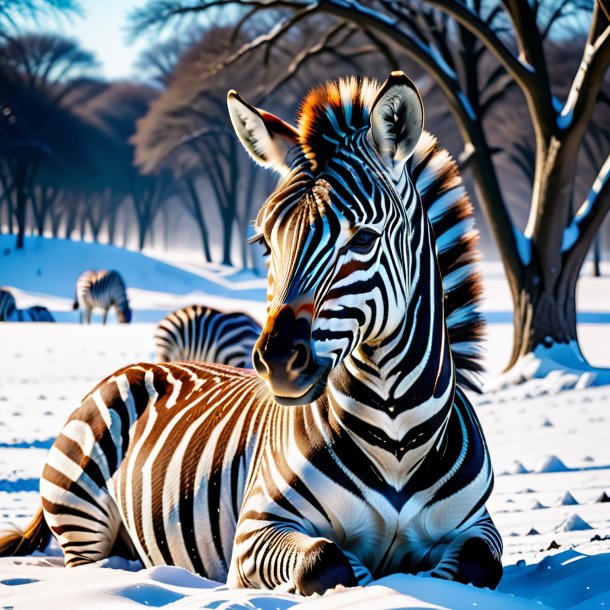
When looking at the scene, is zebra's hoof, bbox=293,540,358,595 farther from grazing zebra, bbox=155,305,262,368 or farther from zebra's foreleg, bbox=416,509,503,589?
grazing zebra, bbox=155,305,262,368

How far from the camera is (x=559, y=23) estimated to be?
17.1 meters

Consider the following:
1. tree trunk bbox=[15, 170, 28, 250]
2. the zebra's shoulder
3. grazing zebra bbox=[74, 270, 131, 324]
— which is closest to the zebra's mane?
the zebra's shoulder

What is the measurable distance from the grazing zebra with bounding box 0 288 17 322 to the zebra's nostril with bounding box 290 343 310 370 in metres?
19.0

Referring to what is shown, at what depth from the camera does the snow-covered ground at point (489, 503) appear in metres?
2.30

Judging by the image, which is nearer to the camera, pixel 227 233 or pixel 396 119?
pixel 396 119

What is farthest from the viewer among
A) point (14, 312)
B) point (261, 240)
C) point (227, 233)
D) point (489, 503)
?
point (227, 233)

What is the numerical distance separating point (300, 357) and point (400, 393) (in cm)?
46

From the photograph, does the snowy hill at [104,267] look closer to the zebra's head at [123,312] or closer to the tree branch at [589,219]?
the zebra's head at [123,312]

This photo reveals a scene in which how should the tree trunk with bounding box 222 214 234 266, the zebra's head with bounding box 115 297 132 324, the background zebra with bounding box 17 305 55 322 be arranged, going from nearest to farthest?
the background zebra with bounding box 17 305 55 322
the zebra's head with bounding box 115 297 132 324
the tree trunk with bounding box 222 214 234 266

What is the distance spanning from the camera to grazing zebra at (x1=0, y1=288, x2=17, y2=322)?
2008cm

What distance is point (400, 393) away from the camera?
251cm

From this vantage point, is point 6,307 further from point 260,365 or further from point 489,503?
point 260,365

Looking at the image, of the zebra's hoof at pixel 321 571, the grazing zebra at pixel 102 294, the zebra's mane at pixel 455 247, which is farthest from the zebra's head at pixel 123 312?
the zebra's hoof at pixel 321 571

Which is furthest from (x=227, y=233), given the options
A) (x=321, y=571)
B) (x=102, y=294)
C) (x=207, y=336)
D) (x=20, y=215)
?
(x=321, y=571)
